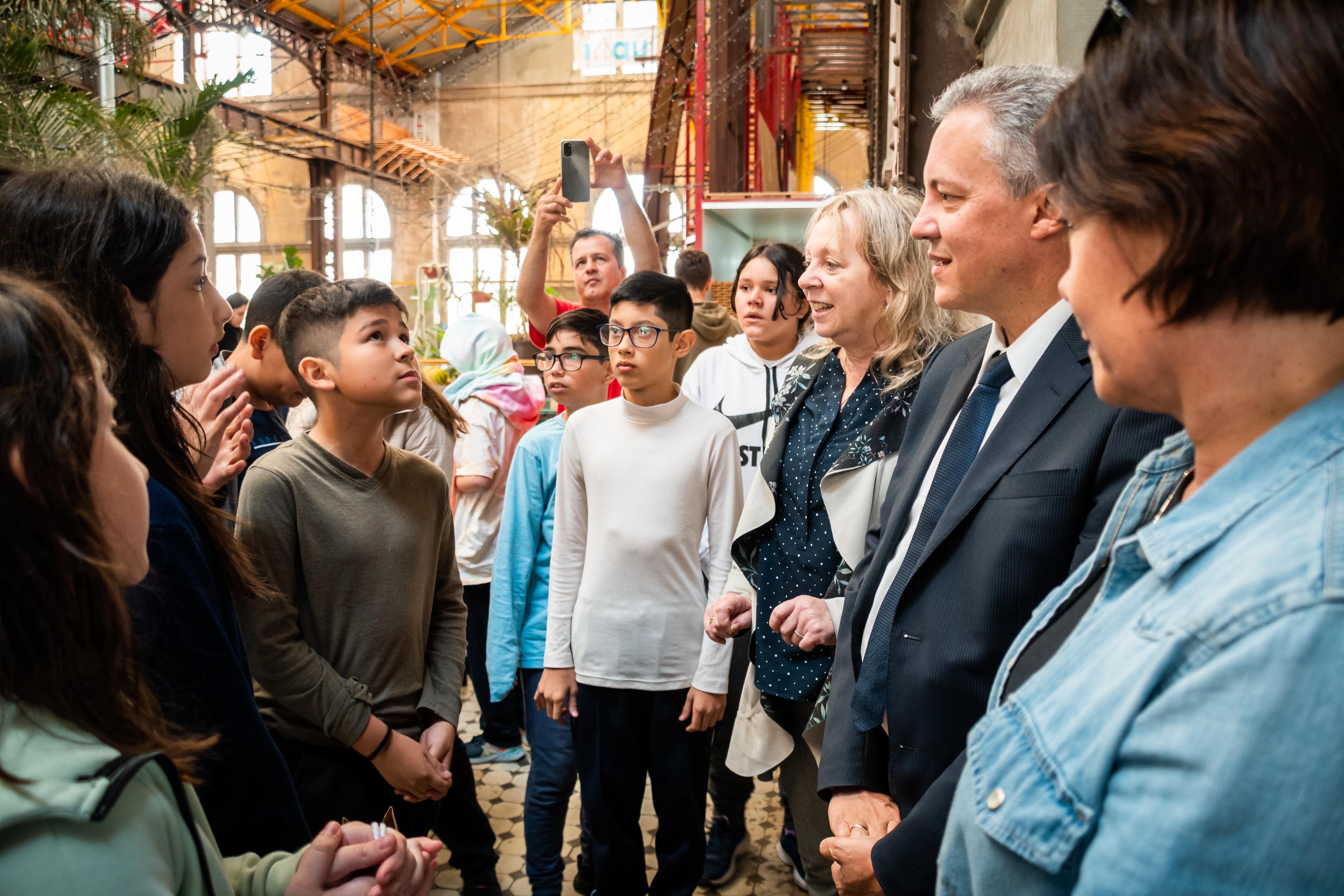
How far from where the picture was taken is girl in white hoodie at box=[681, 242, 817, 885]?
2869 mm

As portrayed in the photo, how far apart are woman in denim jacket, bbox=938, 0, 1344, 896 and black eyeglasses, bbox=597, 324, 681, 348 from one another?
1710 millimetres

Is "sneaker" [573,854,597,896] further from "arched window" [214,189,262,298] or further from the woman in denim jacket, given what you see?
"arched window" [214,189,262,298]

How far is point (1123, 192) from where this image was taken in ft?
2.43

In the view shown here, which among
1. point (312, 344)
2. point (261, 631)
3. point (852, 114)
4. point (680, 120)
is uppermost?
point (852, 114)

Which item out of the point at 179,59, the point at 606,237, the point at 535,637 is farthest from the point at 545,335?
the point at 179,59

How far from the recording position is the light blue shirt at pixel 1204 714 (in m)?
0.60

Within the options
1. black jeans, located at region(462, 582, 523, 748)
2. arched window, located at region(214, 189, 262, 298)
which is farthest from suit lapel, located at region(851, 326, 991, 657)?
arched window, located at region(214, 189, 262, 298)

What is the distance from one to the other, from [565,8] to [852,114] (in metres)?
7.99

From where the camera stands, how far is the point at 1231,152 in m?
0.67

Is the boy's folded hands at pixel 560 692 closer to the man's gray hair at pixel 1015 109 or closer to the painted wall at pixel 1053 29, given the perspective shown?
the man's gray hair at pixel 1015 109

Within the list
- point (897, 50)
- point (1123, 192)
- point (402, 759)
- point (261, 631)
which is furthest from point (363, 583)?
point (897, 50)

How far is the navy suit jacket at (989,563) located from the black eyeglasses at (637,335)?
50.5 inches

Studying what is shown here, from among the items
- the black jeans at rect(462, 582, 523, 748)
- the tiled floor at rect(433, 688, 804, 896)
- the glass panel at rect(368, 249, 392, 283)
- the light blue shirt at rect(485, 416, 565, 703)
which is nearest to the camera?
the light blue shirt at rect(485, 416, 565, 703)

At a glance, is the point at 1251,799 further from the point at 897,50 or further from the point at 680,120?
the point at 680,120
